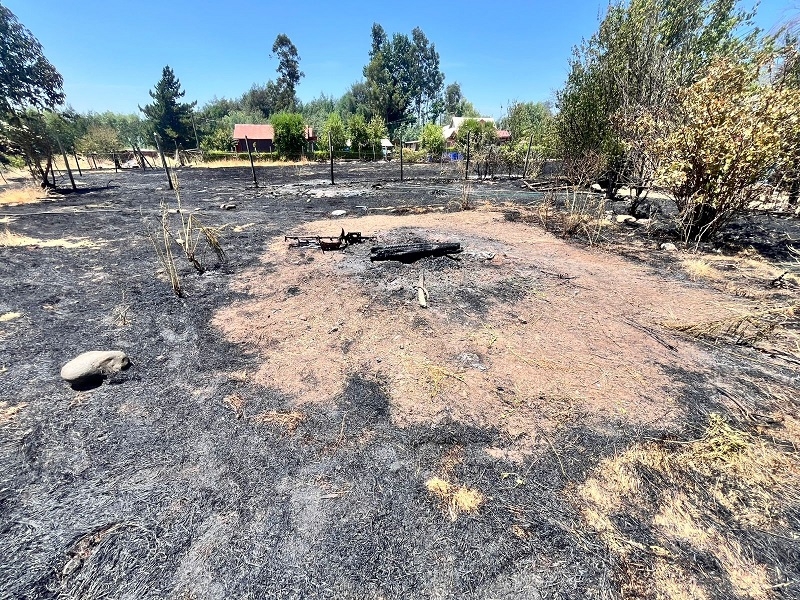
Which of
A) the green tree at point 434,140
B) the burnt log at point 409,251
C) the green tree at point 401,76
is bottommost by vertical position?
the burnt log at point 409,251

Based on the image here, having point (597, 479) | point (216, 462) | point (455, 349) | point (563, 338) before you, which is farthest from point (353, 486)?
point (563, 338)

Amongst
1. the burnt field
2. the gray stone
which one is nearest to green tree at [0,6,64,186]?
the burnt field

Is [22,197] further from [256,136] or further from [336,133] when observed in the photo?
[256,136]

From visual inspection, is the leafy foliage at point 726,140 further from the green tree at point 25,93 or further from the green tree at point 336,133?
the green tree at point 336,133

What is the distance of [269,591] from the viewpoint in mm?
1771

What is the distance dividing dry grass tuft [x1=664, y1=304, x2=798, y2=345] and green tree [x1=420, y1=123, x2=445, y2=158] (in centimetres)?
2911

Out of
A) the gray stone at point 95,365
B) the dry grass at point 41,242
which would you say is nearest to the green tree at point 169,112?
the dry grass at point 41,242

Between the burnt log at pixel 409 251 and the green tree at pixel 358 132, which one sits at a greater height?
the green tree at pixel 358 132

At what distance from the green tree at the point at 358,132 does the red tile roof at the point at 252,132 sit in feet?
41.3

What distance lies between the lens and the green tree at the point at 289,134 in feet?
99.2

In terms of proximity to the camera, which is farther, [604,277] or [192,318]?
[604,277]

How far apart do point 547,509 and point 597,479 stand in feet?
1.51

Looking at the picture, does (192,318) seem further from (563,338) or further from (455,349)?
(563,338)

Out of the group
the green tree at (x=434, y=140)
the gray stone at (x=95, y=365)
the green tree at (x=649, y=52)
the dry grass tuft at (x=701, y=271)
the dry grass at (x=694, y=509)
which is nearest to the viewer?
the dry grass at (x=694, y=509)
